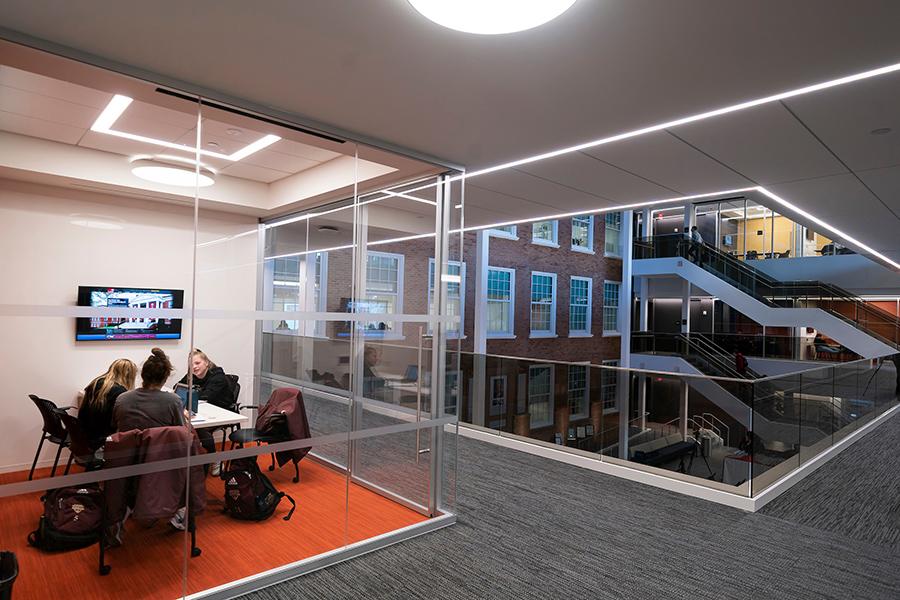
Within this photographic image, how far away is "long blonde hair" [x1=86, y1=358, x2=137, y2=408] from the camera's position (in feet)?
8.55

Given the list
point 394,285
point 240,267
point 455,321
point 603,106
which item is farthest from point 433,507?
point 603,106

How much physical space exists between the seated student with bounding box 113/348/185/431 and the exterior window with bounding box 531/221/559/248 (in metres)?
12.4

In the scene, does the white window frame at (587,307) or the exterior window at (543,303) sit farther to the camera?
the white window frame at (587,307)

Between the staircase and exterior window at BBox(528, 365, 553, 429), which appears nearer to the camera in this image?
exterior window at BBox(528, 365, 553, 429)

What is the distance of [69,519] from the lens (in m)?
2.58

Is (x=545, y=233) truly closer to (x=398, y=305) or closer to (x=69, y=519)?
(x=398, y=305)

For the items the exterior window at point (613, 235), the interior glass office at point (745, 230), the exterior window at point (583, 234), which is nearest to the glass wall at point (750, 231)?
the interior glass office at point (745, 230)

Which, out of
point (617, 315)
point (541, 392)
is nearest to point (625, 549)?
point (541, 392)

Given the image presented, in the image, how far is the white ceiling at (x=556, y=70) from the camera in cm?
211

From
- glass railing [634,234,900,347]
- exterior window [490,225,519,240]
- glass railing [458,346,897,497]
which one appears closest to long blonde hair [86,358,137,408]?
glass railing [458,346,897,497]

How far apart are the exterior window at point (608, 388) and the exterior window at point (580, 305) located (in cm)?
963

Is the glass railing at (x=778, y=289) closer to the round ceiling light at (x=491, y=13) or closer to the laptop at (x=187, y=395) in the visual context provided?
the round ceiling light at (x=491, y=13)

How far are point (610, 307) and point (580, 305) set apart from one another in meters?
1.85

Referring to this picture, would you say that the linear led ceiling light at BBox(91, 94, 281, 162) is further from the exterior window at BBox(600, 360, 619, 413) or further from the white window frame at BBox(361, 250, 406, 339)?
the exterior window at BBox(600, 360, 619, 413)
